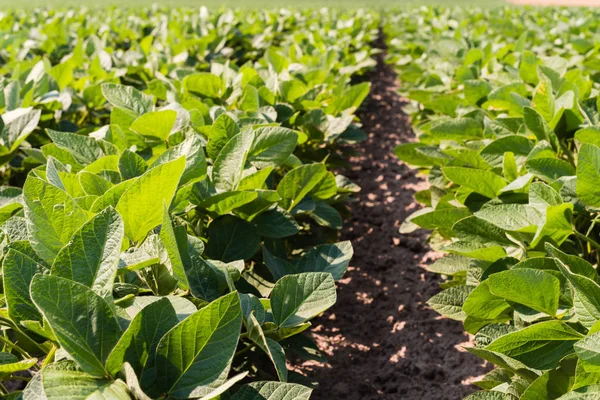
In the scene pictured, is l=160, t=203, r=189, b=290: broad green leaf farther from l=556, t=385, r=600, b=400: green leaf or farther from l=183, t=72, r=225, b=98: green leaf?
l=183, t=72, r=225, b=98: green leaf

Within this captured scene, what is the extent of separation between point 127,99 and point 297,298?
4.24 feet

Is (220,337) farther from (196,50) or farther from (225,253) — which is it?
(196,50)

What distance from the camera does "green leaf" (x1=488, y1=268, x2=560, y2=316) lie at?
134 centimetres

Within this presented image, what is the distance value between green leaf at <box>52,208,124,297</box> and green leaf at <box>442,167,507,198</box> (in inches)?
45.1

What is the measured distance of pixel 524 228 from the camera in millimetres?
1626

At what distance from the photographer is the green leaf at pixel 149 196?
4.03 feet

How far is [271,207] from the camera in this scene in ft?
6.19

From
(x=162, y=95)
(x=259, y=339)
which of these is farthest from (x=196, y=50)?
(x=259, y=339)

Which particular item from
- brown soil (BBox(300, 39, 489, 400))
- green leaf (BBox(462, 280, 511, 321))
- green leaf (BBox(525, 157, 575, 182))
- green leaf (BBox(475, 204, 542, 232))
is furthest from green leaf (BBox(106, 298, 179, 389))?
brown soil (BBox(300, 39, 489, 400))

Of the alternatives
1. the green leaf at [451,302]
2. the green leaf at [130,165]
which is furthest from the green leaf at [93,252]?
the green leaf at [451,302]

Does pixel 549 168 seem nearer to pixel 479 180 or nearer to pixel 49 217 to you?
pixel 479 180

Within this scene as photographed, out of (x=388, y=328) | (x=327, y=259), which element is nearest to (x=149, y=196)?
(x=327, y=259)

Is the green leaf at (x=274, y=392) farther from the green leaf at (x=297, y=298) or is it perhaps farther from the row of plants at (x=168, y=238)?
the green leaf at (x=297, y=298)

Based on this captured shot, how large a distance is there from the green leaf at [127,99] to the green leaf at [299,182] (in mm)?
712
